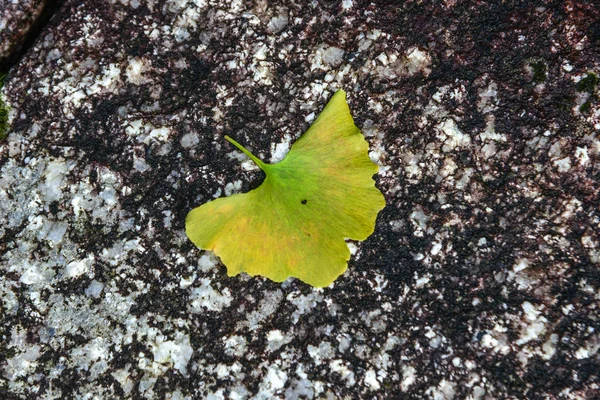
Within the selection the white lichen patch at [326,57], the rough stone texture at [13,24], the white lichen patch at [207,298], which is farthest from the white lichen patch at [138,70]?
the white lichen patch at [207,298]

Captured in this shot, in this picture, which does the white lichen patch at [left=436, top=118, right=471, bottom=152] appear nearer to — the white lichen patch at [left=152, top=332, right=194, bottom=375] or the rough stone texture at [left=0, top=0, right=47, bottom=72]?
the white lichen patch at [left=152, top=332, right=194, bottom=375]

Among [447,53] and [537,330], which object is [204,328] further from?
[447,53]

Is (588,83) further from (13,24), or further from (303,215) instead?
(13,24)

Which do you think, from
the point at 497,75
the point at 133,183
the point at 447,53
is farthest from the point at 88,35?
the point at 497,75

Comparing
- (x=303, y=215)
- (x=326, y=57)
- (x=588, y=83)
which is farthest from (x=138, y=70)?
(x=588, y=83)

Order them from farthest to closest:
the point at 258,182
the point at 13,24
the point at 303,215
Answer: the point at 13,24 → the point at 258,182 → the point at 303,215
